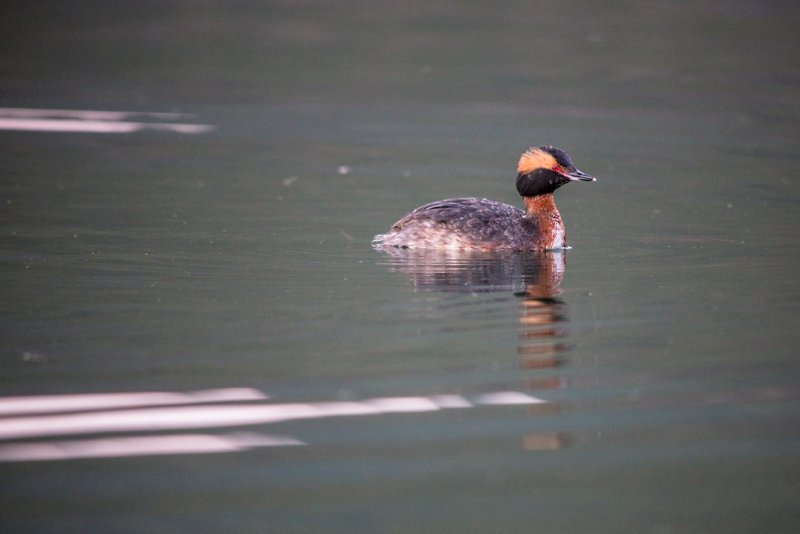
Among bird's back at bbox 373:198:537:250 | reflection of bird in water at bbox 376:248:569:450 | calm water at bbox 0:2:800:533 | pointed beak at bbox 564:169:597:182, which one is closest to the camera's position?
calm water at bbox 0:2:800:533

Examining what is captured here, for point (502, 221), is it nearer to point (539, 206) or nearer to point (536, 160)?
point (539, 206)

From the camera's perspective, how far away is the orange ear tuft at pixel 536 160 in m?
12.7

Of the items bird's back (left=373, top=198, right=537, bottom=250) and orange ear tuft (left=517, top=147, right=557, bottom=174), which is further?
orange ear tuft (left=517, top=147, right=557, bottom=174)

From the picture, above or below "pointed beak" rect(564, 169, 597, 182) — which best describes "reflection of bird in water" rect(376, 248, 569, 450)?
below

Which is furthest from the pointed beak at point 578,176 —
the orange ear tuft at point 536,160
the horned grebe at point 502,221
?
the orange ear tuft at point 536,160

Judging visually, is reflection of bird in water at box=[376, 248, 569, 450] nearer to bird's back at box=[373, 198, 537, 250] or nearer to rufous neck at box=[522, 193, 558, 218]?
bird's back at box=[373, 198, 537, 250]

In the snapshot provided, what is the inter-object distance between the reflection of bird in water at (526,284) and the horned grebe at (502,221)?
12 cm

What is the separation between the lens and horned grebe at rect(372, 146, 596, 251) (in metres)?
12.4

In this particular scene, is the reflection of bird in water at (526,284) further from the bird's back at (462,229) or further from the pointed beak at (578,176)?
the pointed beak at (578,176)

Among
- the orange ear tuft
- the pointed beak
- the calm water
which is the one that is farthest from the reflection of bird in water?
the orange ear tuft

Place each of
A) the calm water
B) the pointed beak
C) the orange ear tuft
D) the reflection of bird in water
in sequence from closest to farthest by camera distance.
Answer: the calm water < the reflection of bird in water < the pointed beak < the orange ear tuft

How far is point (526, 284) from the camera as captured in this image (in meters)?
10.8

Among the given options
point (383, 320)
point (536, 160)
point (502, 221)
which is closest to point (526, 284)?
point (502, 221)

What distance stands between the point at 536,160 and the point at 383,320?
4026 millimetres
